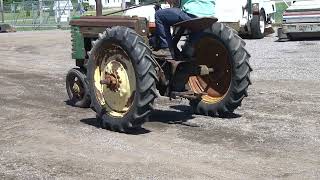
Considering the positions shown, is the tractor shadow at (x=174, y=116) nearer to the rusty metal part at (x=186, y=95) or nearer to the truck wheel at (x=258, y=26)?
the rusty metal part at (x=186, y=95)

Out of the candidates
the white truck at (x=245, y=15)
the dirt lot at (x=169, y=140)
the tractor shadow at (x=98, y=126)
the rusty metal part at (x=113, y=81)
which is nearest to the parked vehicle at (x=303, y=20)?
the white truck at (x=245, y=15)

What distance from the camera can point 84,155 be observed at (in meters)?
6.25

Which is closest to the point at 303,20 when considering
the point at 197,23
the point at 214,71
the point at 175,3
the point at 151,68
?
the point at 214,71

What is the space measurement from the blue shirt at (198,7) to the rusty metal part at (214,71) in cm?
55

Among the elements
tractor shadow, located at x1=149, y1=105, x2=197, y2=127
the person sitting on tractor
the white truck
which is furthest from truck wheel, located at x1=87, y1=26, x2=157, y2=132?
the white truck

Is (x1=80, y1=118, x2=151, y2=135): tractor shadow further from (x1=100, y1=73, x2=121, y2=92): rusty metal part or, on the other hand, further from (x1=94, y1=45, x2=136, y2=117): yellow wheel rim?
(x1=100, y1=73, x2=121, y2=92): rusty metal part

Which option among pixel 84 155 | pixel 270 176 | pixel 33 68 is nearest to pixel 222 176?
pixel 270 176

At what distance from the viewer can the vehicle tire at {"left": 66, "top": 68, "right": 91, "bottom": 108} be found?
9.02 meters

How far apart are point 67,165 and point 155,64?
192cm

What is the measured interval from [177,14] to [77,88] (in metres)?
2.51

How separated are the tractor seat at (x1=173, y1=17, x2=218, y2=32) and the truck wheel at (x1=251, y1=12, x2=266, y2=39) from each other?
1405 cm

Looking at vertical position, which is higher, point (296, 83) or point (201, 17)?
point (201, 17)

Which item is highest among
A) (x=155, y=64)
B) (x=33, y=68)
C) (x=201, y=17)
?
(x=201, y=17)

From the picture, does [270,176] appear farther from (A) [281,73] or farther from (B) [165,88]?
(A) [281,73]
